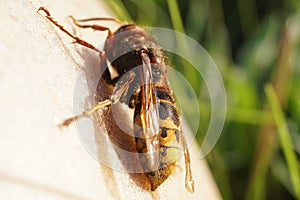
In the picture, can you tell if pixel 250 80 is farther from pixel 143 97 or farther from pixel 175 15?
pixel 143 97

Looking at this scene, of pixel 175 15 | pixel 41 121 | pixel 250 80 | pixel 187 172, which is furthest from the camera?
pixel 250 80

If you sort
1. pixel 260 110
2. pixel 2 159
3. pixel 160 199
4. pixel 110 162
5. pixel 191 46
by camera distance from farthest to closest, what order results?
pixel 191 46 → pixel 260 110 → pixel 160 199 → pixel 110 162 → pixel 2 159

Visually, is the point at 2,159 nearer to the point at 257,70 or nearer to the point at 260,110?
the point at 260,110

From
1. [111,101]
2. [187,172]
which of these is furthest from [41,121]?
[187,172]

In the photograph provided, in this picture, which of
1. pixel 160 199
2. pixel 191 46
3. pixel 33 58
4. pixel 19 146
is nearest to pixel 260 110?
pixel 191 46

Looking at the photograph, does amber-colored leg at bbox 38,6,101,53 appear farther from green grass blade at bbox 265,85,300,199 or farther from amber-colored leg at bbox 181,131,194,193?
green grass blade at bbox 265,85,300,199

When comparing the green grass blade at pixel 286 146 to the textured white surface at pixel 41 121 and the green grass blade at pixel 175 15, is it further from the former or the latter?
the textured white surface at pixel 41 121

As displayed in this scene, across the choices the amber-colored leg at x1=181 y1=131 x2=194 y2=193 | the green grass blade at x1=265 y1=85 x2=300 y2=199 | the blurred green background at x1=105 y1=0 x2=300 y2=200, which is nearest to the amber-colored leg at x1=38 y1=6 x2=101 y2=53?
the amber-colored leg at x1=181 y1=131 x2=194 y2=193
